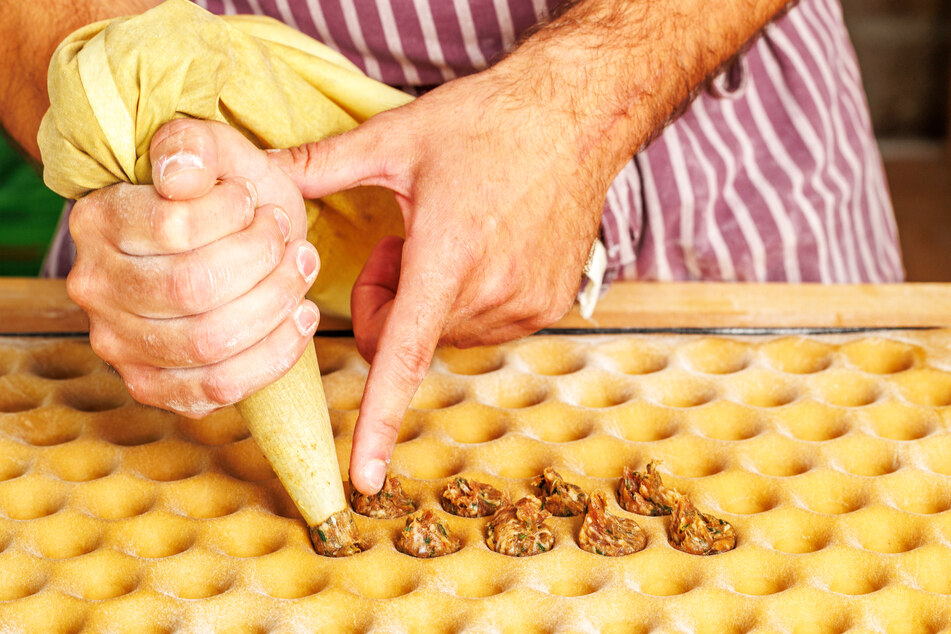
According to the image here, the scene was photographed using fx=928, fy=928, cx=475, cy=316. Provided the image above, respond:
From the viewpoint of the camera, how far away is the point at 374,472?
0.69m

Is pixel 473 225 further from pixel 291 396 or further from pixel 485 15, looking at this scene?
pixel 485 15

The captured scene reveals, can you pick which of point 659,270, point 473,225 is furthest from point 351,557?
point 659,270

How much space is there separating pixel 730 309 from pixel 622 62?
0.30m

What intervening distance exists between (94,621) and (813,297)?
2.58ft

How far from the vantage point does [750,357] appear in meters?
0.97

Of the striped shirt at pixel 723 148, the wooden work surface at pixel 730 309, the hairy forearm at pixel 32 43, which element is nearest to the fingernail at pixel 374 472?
the wooden work surface at pixel 730 309

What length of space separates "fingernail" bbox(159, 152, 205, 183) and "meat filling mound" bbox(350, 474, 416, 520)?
30cm

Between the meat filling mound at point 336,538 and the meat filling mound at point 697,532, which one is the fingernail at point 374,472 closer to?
the meat filling mound at point 336,538

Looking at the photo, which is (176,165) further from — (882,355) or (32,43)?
(882,355)

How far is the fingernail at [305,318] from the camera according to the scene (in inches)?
27.0

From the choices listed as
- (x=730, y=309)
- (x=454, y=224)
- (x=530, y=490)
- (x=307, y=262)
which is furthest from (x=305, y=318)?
(x=730, y=309)

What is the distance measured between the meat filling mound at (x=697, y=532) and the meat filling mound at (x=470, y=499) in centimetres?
14

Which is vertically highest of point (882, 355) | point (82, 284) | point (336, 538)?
point (82, 284)

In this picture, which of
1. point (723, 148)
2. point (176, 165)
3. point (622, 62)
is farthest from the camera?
point (723, 148)
